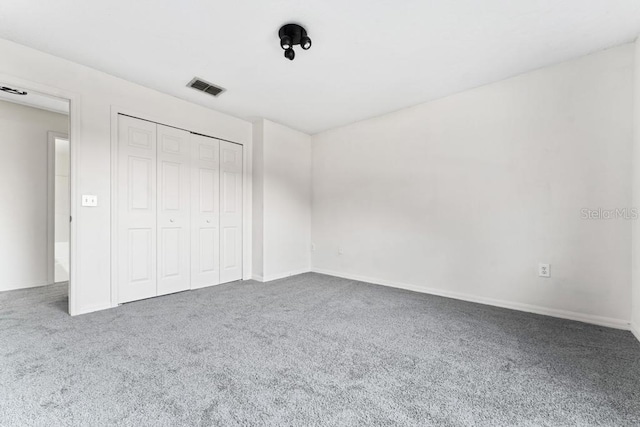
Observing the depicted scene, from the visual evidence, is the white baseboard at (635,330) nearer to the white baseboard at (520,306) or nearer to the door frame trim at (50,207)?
the white baseboard at (520,306)

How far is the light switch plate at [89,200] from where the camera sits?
8.48ft

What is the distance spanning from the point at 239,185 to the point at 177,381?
111 inches

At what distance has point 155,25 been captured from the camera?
6.66ft

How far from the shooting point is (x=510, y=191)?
2.75 metres

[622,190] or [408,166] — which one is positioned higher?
[408,166]

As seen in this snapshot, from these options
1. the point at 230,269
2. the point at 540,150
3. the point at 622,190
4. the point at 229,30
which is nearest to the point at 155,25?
the point at 229,30

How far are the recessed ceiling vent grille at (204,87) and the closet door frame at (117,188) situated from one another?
1.67 ft

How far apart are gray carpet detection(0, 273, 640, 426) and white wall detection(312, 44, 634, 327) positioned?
41 cm

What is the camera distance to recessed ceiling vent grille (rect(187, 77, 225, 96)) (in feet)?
9.43

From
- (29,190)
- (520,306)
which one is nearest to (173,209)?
(29,190)

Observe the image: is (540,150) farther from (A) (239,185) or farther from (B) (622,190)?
(A) (239,185)

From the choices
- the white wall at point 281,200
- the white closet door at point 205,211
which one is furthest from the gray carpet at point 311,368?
the white wall at point 281,200

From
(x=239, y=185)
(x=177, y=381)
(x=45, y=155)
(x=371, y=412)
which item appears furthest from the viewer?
(x=239, y=185)

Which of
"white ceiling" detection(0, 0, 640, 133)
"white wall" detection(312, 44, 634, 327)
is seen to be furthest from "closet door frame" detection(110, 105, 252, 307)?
"white wall" detection(312, 44, 634, 327)
